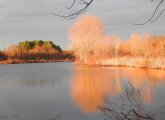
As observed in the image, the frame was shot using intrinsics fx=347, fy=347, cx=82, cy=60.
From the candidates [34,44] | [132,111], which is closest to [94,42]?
[34,44]

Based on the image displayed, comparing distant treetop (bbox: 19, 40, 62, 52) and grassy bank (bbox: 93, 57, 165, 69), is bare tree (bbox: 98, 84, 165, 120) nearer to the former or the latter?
grassy bank (bbox: 93, 57, 165, 69)

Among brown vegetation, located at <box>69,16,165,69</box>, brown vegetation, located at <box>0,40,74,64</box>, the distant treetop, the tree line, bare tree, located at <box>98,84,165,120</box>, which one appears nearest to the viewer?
bare tree, located at <box>98,84,165,120</box>

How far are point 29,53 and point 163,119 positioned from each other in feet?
145

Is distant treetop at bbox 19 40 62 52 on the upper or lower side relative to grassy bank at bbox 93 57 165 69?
upper

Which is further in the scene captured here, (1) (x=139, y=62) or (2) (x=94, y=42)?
(2) (x=94, y=42)

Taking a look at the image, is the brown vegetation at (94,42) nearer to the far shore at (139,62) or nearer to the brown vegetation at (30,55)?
the far shore at (139,62)

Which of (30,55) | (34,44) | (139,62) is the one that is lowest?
(139,62)

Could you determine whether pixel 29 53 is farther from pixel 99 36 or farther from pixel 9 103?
pixel 9 103

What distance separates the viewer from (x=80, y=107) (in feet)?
24.0

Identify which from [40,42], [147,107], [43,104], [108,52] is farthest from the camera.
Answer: [40,42]

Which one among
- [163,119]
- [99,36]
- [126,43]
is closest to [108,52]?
[99,36]

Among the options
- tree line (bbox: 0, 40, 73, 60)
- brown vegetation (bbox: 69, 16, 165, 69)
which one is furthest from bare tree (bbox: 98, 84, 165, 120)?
tree line (bbox: 0, 40, 73, 60)

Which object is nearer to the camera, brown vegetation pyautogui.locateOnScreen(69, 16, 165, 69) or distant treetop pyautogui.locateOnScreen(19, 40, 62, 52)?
brown vegetation pyautogui.locateOnScreen(69, 16, 165, 69)

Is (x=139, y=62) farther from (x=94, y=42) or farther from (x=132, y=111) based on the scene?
(x=132, y=111)
